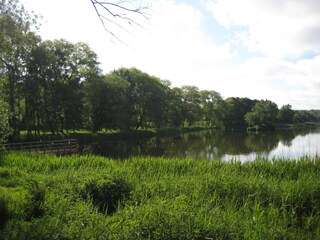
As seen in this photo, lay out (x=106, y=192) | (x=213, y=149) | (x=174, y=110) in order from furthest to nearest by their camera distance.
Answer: (x=174, y=110) → (x=213, y=149) → (x=106, y=192)

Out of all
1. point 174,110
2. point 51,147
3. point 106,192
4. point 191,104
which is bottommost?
point 51,147

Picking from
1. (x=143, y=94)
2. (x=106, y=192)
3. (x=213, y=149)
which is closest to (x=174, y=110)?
(x=143, y=94)

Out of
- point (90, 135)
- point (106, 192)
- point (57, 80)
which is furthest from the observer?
point (90, 135)

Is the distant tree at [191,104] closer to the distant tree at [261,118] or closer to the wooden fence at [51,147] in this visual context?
the distant tree at [261,118]

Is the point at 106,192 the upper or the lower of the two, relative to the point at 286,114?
lower

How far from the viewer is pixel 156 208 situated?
5.44m

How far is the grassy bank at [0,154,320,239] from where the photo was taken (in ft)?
15.1

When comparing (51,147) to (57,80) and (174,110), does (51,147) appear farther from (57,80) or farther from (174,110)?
(174,110)

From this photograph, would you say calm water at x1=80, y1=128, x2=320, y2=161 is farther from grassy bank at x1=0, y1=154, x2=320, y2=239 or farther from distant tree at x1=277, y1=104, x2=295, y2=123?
distant tree at x1=277, y1=104, x2=295, y2=123

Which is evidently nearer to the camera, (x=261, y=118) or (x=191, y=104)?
(x=191, y=104)

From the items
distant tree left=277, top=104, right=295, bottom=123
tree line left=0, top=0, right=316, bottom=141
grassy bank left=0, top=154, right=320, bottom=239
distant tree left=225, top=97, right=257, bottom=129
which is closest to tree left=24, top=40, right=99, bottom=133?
tree line left=0, top=0, right=316, bottom=141

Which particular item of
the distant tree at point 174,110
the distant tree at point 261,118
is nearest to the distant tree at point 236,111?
the distant tree at point 261,118

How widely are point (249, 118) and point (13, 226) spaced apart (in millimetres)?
91125

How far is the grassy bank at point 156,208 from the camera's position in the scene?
4.59 meters
